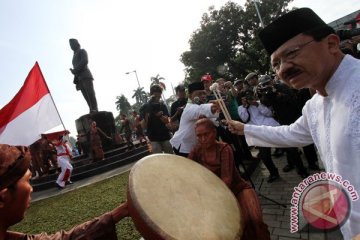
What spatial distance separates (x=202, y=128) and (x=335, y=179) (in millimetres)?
2012

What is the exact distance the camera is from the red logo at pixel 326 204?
151cm

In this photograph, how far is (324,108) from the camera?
1607 millimetres

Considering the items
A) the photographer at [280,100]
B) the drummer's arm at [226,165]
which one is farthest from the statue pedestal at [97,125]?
the drummer's arm at [226,165]

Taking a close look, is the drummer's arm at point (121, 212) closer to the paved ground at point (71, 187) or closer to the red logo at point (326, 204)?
the red logo at point (326, 204)

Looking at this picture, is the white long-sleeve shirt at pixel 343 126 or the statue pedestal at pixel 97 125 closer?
the white long-sleeve shirt at pixel 343 126

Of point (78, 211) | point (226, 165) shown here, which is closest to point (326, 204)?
point (226, 165)

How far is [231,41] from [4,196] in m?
35.8

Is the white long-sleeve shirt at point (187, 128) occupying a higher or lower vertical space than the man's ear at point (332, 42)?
lower

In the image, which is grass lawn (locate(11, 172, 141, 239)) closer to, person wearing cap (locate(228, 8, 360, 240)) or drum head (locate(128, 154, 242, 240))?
drum head (locate(128, 154, 242, 240))

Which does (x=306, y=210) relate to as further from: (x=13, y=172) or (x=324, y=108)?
(x=13, y=172)

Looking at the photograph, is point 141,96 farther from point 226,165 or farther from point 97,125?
point 226,165

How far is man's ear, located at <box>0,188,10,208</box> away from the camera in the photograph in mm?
1462

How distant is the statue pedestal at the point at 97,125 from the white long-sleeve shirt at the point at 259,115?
31.3ft

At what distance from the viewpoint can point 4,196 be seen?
1.47m
